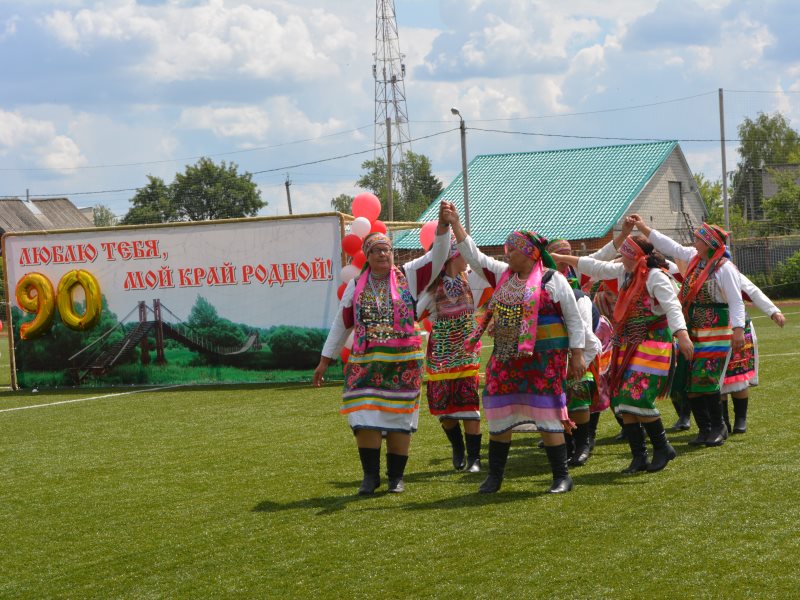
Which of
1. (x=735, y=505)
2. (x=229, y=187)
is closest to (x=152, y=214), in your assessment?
(x=229, y=187)

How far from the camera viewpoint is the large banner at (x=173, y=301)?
1666 cm

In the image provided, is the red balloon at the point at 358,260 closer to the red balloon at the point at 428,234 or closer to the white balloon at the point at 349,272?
the white balloon at the point at 349,272

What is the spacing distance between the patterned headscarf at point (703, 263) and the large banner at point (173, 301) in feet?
27.1

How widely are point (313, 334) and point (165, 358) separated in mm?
2481

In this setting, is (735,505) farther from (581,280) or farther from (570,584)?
(581,280)

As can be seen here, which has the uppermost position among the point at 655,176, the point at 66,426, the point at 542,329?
the point at 655,176

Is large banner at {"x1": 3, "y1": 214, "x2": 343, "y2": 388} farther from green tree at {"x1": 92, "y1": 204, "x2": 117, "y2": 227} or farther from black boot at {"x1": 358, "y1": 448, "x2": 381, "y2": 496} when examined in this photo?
green tree at {"x1": 92, "y1": 204, "x2": 117, "y2": 227}

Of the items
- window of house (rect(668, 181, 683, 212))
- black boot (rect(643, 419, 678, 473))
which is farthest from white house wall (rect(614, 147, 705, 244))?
black boot (rect(643, 419, 678, 473))

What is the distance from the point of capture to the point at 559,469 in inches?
279

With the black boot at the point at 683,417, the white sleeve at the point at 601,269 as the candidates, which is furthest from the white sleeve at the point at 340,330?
the black boot at the point at 683,417

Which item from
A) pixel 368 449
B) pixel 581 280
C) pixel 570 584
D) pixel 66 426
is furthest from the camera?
pixel 66 426

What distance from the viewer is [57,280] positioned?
17.3 m

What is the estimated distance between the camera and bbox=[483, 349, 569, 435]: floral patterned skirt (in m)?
6.95

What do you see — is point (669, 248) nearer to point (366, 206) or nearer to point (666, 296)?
point (666, 296)
